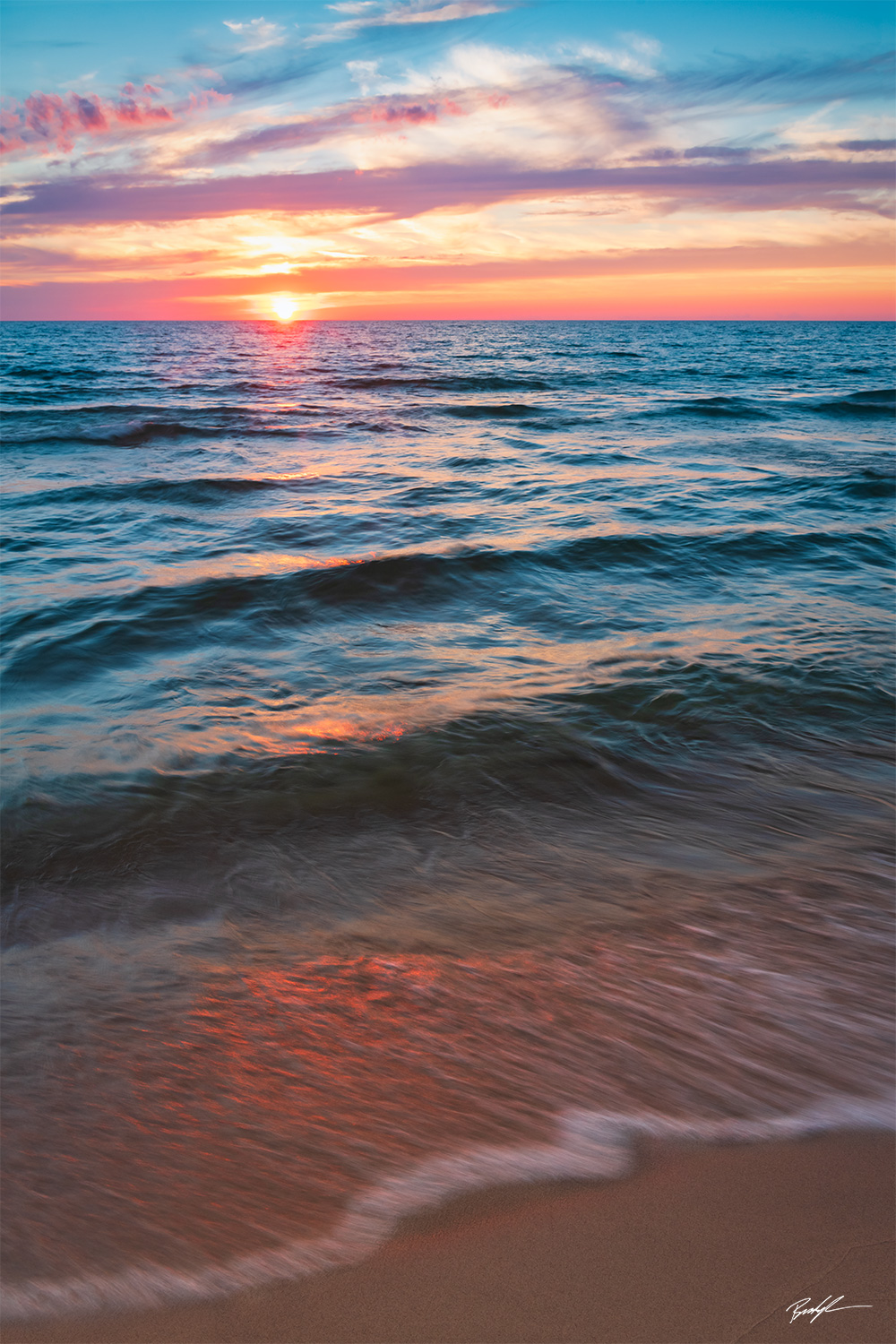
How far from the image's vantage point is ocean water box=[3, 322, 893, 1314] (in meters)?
2.21

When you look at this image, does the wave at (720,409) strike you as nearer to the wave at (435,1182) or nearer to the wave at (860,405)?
the wave at (860,405)

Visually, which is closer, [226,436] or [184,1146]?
[184,1146]

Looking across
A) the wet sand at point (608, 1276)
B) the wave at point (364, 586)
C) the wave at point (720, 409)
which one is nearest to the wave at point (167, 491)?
the wave at point (364, 586)

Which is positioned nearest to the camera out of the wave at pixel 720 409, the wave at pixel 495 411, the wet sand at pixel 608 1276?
the wet sand at pixel 608 1276

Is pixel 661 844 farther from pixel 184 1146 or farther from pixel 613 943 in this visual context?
pixel 184 1146

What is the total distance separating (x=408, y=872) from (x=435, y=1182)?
1510mm

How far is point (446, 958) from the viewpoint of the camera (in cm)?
297

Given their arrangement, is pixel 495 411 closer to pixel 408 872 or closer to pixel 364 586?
pixel 364 586

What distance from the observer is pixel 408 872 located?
3.55 meters

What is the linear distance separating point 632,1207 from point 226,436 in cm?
1856

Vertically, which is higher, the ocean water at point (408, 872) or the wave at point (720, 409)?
the wave at point (720, 409)

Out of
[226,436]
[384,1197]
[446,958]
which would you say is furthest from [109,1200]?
[226,436]
